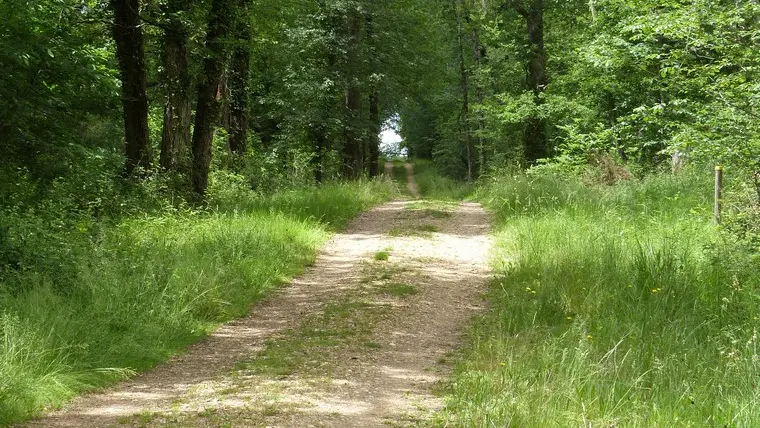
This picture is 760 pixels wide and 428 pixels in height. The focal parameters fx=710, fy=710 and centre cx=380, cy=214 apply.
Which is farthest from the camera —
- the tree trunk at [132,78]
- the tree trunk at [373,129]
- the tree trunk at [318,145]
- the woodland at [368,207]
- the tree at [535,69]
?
the tree trunk at [373,129]

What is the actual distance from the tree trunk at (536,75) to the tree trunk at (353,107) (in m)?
5.70

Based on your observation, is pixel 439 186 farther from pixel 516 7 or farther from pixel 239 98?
pixel 239 98

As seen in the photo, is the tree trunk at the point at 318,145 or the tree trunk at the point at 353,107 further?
the tree trunk at the point at 318,145

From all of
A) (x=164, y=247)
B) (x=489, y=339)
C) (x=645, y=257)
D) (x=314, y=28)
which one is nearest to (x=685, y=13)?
(x=645, y=257)

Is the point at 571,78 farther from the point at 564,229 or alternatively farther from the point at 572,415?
the point at 572,415

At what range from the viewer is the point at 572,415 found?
14.0 feet

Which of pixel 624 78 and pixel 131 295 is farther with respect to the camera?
pixel 624 78

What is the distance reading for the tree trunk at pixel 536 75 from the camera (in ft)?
69.3

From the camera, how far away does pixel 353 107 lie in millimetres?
25141

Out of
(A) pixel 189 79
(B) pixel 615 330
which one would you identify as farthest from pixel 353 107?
(B) pixel 615 330

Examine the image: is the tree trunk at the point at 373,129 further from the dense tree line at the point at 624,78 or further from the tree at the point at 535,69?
the tree at the point at 535,69

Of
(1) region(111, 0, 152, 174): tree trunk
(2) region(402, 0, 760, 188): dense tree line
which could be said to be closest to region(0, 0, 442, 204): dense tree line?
(1) region(111, 0, 152, 174): tree trunk

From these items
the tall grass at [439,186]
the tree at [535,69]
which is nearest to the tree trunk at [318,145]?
the tall grass at [439,186]

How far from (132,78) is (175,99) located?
100 centimetres
